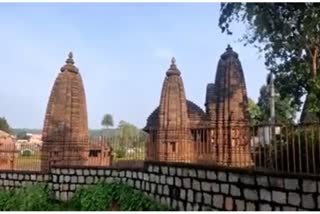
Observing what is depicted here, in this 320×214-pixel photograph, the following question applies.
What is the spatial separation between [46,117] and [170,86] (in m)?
4.08

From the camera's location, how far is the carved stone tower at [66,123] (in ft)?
43.6

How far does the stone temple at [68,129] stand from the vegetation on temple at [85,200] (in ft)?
3.60

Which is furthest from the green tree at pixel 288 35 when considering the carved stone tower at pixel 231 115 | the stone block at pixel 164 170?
the stone block at pixel 164 170

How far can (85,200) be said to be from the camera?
1152cm

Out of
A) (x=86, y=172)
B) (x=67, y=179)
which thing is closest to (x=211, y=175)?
(x=86, y=172)

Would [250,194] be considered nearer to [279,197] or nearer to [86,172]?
[279,197]

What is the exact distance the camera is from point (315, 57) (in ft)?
52.9

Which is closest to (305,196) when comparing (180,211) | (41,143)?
(180,211)

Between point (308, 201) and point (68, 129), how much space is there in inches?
339

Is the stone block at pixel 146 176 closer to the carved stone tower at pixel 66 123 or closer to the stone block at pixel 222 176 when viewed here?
the carved stone tower at pixel 66 123

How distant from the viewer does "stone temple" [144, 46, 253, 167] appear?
31.2 ft

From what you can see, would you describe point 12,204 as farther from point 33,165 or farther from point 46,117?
point 46,117

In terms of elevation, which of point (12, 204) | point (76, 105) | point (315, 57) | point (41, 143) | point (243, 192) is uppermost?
point (315, 57)

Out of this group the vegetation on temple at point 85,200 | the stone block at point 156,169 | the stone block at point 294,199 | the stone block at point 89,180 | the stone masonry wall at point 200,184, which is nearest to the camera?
the stone block at point 294,199
